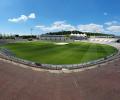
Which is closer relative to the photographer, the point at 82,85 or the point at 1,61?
the point at 82,85

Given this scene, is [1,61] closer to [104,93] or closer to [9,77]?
[9,77]

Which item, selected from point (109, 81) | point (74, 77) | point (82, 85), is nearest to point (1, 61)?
point (74, 77)

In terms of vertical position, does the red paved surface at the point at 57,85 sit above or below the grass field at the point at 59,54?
above

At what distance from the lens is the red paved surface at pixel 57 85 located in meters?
13.6

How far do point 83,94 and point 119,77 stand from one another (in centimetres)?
615

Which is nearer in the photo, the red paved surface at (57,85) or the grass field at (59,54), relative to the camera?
the red paved surface at (57,85)

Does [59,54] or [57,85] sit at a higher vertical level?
[57,85]

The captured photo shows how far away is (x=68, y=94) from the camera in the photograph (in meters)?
14.0

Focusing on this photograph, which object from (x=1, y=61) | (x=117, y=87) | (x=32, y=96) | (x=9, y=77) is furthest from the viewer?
(x=1, y=61)

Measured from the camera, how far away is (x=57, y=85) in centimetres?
1595

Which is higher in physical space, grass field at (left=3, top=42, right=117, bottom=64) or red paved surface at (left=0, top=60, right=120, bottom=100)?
red paved surface at (left=0, top=60, right=120, bottom=100)

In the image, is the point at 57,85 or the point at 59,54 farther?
the point at 59,54

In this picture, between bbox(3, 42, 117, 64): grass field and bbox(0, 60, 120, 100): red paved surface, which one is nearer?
bbox(0, 60, 120, 100): red paved surface

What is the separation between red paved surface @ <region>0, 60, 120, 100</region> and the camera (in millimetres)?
13578
